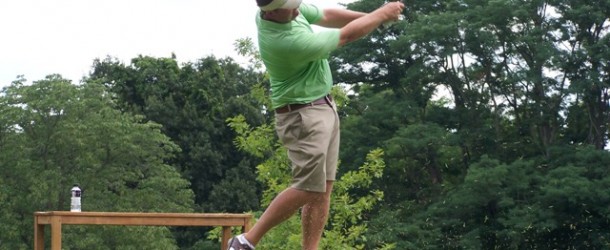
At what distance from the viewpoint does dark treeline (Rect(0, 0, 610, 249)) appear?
1307 inches

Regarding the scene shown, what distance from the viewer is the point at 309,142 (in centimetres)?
591

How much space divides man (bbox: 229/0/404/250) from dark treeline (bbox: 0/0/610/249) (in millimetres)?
24166

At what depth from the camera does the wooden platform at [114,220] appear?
25.0 feet

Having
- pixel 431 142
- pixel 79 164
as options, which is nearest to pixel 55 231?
pixel 431 142

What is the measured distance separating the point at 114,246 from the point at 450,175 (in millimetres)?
10343

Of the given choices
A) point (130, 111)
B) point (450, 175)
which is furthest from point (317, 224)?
point (130, 111)

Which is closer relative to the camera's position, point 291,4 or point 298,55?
point 291,4

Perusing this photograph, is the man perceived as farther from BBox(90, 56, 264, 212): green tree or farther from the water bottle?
BBox(90, 56, 264, 212): green tree

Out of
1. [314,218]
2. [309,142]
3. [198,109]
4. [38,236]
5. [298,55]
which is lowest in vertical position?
[38,236]

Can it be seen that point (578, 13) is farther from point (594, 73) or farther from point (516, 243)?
point (516, 243)

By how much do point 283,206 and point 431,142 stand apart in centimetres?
2853

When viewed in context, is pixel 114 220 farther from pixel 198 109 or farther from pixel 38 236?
pixel 198 109

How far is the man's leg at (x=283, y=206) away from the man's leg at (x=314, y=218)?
0.06 m

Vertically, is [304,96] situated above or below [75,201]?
above
